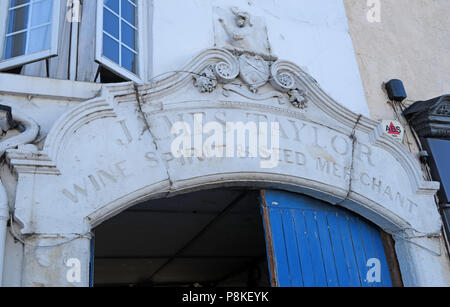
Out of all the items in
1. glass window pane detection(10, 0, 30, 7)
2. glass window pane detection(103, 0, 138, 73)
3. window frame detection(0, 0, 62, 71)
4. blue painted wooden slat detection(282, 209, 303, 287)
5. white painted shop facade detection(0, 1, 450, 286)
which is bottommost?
blue painted wooden slat detection(282, 209, 303, 287)

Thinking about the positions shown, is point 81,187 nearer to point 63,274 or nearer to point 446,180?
point 63,274

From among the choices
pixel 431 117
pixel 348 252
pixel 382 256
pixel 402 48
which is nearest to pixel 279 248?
pixel 348 252

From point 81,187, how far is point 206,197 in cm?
190

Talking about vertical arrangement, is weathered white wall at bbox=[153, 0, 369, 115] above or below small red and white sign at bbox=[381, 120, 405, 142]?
above

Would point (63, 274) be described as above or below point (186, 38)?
below

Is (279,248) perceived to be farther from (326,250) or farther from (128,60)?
(128,60)

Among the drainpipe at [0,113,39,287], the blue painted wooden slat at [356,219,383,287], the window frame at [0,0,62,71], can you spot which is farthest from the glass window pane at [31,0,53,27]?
the blue painted wooden slat at [356,219,383,287]

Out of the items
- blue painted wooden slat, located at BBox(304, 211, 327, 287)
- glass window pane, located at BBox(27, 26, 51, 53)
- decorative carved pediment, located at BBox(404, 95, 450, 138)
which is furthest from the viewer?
decorative carved pediment, located at BBox(404, 95, 450, 138)

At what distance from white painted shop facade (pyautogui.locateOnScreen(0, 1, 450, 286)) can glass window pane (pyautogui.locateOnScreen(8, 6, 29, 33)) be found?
0.70m

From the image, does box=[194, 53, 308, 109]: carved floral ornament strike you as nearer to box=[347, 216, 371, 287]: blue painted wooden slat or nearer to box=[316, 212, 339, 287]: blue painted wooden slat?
box=[316, 212, 339, 287]: blue painted wooden slat

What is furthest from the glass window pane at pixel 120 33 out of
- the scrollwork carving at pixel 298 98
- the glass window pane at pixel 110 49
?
the scrollwork carving at pixel 298 98

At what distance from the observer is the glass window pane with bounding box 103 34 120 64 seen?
4.72 m

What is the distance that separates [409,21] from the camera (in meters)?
6.62
